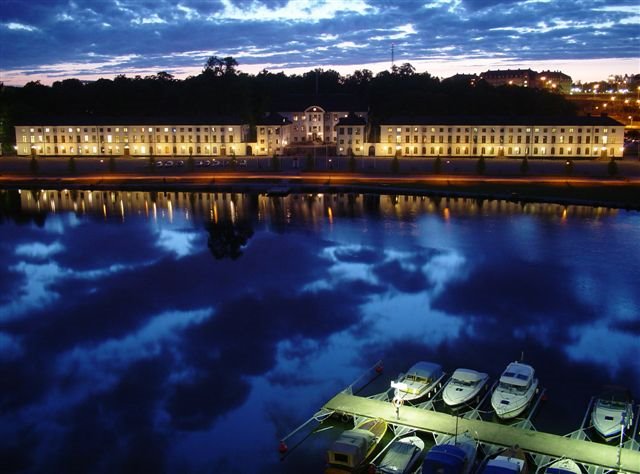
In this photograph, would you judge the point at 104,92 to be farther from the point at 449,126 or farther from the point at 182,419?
the point at 182,419

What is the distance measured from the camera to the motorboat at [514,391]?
1566cm

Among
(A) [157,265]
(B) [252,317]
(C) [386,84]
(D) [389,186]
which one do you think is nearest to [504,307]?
(B) [252,317]

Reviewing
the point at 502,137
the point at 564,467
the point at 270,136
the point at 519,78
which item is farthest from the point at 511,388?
the point at 519,78

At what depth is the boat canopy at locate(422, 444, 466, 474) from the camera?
12445mm

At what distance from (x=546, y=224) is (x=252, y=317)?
→ 79.4 ft

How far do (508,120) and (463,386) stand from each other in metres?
58.8

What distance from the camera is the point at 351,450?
13.2m

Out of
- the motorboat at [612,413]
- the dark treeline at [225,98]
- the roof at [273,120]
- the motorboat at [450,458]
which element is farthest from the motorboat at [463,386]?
the dark treeline at [225,98]

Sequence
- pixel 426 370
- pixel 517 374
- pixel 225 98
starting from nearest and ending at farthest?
pixel 517 374 → pixel 426 370 → pixel 225 98

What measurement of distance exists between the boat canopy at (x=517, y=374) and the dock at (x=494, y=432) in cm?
193

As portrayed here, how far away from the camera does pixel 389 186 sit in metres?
56.0

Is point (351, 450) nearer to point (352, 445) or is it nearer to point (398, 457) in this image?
point (352, 445)

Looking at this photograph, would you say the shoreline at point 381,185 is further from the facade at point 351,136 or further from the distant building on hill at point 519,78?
the distant building on hill at point 519,78

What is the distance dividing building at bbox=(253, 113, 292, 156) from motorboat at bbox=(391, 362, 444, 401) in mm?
59638
